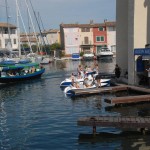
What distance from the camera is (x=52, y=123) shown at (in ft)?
66.1

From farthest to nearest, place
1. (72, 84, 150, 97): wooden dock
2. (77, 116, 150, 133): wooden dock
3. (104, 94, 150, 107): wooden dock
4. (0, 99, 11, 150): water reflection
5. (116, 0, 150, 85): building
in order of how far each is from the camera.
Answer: (116, 0, 150, 85): building
(72, 84, 150, 97): wooden dock
(104, 94, 150, 107): wooden dock
(0, 99, 11, 150): water reflection
(77, 116, 150, 133): wooden dock

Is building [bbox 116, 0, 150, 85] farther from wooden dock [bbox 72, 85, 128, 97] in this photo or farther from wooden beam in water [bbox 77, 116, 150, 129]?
wooden beam in water [bbox 77, 116, 150, 129]

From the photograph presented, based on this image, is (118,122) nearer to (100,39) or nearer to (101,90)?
(101,90)

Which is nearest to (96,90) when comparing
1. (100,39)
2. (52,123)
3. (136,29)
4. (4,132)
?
(136,29)

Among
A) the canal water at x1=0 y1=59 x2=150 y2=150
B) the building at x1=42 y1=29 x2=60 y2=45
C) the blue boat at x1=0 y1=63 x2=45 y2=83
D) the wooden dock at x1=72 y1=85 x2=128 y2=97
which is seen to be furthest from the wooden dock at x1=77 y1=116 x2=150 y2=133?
the building at x1=42 y1=29 x2=60 y2=45

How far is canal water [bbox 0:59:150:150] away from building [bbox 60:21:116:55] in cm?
6617

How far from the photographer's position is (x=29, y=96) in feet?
103

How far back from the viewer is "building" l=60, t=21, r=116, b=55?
3875 inches

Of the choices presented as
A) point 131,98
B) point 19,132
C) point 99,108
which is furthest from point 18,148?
point 131,98

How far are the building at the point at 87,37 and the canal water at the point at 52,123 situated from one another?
6617 cm

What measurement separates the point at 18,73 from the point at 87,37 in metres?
56.6

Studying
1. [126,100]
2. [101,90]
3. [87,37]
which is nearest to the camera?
[126,100]

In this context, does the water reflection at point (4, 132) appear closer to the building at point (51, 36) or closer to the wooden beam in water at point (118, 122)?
the wooden beam in water at point (118, 122)

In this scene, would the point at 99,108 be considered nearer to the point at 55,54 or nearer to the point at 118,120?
the point at 118,120
